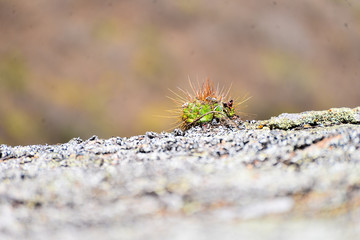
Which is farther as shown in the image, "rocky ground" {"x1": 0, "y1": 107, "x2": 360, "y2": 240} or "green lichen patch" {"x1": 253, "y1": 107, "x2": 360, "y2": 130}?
"green lichen patch" {"x1": 253, "y1": 107, "x2": 360, "y2": 130}

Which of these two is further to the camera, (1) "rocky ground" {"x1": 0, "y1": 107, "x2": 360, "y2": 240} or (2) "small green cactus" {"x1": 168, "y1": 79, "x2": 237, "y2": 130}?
(2) "small green cactus" {"x1": 168, "y1": 79, "x2": 237, "y2": 130}

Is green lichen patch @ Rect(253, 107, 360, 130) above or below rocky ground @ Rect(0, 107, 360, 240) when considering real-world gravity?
above

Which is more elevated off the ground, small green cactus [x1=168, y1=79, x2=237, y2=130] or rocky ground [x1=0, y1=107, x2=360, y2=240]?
small green cactus [x1=168, y1=79, x2=237, y2=130]

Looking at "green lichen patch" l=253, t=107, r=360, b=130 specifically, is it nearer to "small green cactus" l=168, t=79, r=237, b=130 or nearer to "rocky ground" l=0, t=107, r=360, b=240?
"small green cactus" l=168, t=79, r=237, b=130

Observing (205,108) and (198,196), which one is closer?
(198,196)

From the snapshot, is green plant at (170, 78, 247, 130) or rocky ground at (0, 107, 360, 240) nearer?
rocky ground at (0, 107, 360, 240)

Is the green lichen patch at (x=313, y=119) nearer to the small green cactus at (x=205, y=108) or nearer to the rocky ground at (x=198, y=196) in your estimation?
the small green cactus at (x=205, y=108)

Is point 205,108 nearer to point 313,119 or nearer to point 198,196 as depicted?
point 313,119

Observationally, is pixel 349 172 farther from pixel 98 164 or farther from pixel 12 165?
pixel 12 165

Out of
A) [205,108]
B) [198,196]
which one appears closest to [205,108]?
[205,108]

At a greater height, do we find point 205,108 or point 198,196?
point 205,108

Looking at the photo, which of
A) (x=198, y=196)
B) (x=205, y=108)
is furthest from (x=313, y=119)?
(x=198, y=196)
